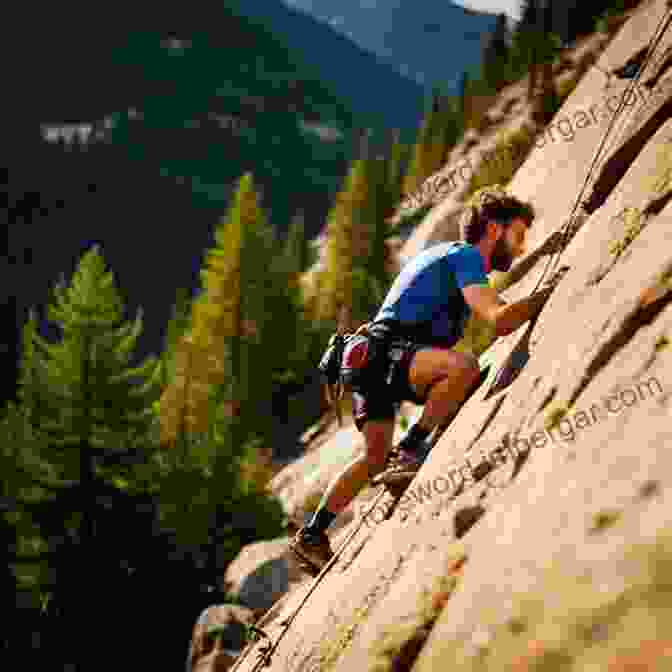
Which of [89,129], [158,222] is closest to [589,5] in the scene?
[158,222]

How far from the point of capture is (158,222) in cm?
14638

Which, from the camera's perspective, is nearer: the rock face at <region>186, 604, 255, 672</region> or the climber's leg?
the climber's leg

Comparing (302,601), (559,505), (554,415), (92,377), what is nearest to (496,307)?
(554,415)

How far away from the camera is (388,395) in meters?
6.64

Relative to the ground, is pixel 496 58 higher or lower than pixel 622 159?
higher

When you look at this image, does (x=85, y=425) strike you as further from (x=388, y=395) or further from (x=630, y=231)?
(x=630, y=231)

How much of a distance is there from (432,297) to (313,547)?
264cm

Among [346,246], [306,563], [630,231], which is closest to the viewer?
[630,231]

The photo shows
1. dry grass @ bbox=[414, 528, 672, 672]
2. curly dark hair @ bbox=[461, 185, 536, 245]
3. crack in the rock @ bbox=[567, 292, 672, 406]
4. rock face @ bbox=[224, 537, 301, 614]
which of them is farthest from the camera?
rock face @ bbox=[224, 537, 301, 614]

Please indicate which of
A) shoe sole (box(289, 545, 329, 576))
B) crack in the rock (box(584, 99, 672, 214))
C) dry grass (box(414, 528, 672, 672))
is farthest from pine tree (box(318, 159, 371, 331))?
dry grass (box(414, 528, 672, 672))

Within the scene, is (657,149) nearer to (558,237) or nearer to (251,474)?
(558,237)

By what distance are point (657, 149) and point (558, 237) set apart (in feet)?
8.20

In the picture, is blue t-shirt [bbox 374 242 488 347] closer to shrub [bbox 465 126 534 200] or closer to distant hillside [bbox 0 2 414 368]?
shrub [bbox 465 126 534 200]

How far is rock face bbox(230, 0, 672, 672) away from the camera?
2771mm
